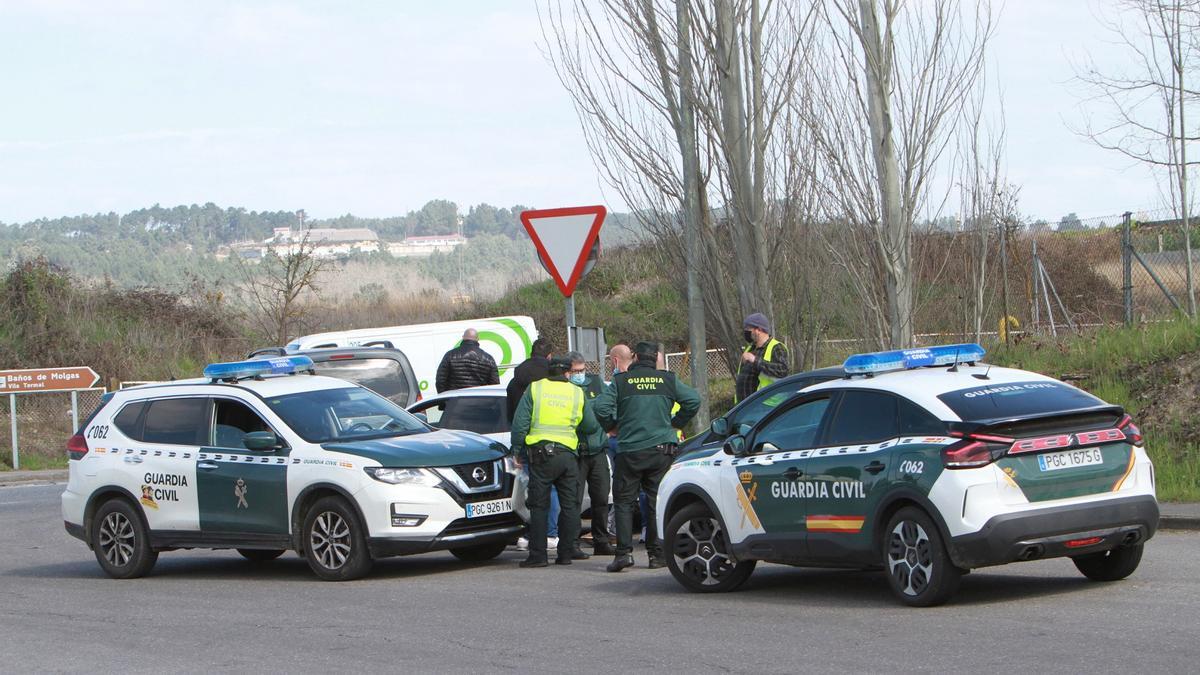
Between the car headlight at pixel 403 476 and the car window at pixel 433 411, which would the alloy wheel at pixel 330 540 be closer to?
the car headlight at pixel 403 476

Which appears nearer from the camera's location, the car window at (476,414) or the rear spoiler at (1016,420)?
the rear spoiler at (1016,420)

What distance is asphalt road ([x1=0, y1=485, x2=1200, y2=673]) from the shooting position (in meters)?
8.26

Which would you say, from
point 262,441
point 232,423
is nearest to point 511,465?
point 262,441

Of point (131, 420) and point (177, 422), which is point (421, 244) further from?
point (177, 422)

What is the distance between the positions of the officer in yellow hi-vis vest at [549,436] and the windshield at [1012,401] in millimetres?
4194

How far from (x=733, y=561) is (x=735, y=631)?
1810 mm

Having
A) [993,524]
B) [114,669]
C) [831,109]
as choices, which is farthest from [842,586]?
[831,109]

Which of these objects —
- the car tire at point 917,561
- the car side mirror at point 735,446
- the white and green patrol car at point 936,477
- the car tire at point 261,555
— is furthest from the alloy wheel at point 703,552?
the car tire at point 261,555

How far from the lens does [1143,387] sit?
1756 centimetres

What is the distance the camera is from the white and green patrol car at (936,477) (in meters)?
9.20

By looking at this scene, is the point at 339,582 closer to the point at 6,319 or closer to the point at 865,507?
the point at 865,507

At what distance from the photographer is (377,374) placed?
19266 millimetres

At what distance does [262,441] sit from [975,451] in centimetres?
649

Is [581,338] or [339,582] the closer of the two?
[339,582]
